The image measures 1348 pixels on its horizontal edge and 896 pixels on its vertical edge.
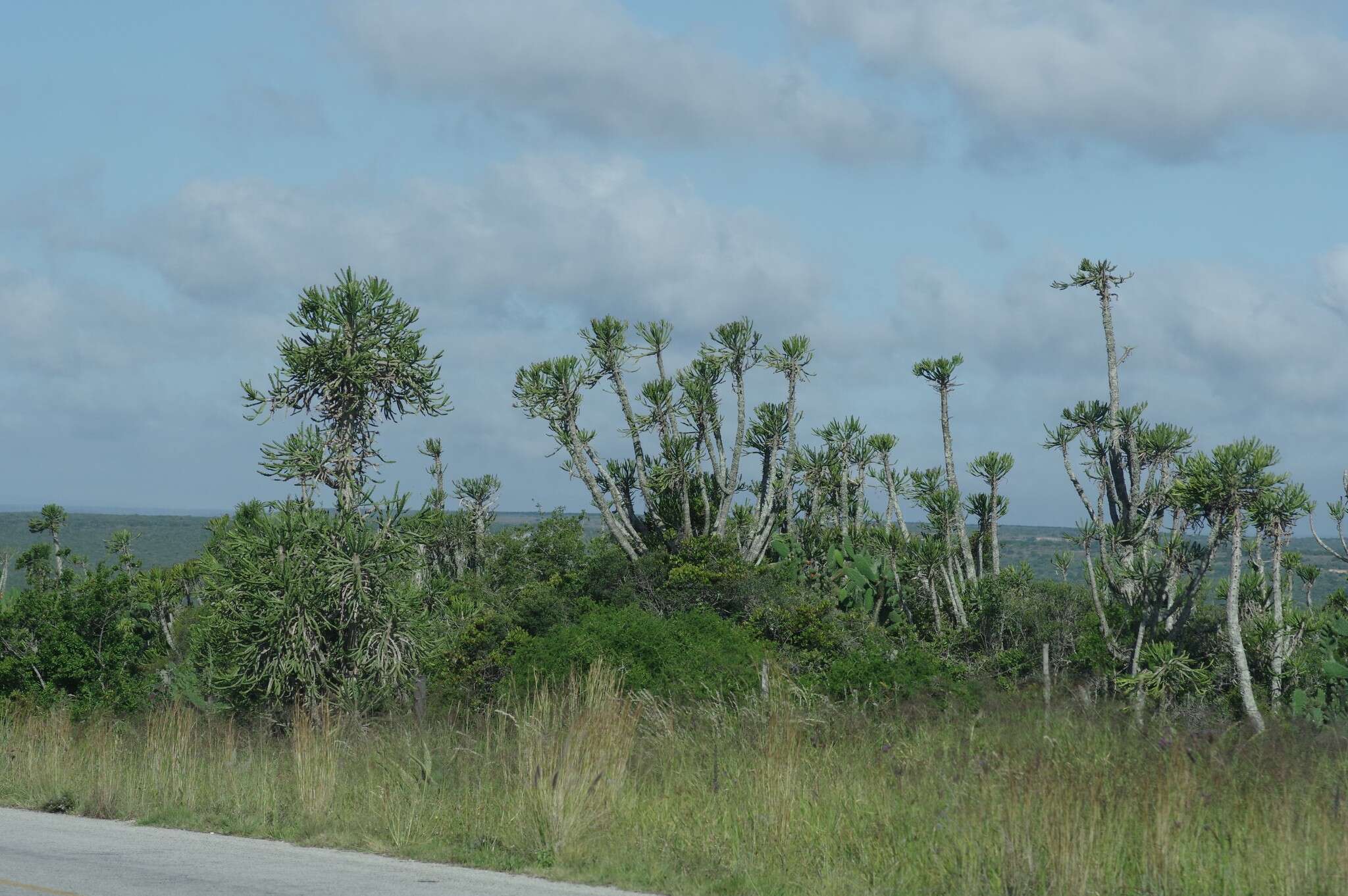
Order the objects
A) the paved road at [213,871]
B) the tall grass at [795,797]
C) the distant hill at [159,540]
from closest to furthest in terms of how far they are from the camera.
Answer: the tall grass at [795,797]
the paved road at [213,871]
the distant hill at [159,540]

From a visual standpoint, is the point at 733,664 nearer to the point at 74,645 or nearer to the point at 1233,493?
the point at 1233,493

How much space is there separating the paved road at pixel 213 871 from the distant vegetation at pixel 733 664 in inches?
18.1

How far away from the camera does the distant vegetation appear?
25.7 ft

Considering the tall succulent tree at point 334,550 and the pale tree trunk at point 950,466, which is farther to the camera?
the pale tree trunk at point 950,466

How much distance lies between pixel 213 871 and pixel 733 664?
39.8 ft

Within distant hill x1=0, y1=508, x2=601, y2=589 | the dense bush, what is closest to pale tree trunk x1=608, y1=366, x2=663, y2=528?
the dense bush

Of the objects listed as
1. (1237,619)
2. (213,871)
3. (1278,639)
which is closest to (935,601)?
(1278,639)

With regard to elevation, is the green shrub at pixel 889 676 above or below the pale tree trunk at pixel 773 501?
below

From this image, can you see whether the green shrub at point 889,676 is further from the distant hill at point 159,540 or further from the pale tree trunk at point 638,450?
the distant hill at point 159,540

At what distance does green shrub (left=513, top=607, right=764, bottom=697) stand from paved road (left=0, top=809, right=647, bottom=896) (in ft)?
28.4

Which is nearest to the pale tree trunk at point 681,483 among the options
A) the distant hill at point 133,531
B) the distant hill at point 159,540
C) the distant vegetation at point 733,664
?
the distant vegetation at point 733,664

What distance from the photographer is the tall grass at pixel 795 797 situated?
714 cm

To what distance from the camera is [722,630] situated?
21.7m

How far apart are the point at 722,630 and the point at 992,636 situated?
1095 cm
